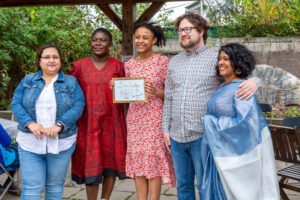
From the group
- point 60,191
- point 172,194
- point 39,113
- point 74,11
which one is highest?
point 74,11

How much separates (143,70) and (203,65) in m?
0.62

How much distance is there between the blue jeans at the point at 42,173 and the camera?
11.4 feet

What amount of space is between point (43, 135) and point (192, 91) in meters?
1.19

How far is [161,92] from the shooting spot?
11.9ft

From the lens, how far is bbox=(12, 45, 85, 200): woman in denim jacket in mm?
3463

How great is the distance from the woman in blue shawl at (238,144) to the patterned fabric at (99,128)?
3.41 ft

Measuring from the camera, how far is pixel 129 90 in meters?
3.61

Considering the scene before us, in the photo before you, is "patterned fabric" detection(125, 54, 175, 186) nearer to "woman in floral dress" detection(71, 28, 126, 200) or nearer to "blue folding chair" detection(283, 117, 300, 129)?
"woman in floral dress" detection(71, 28, 126, 200)

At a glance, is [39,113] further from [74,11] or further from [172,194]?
[74,11]

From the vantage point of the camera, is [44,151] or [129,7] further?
[129,7]

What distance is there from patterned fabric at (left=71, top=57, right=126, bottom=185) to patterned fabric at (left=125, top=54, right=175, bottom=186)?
0.65 ft

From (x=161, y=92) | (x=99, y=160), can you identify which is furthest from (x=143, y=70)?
(x=99, y=160)

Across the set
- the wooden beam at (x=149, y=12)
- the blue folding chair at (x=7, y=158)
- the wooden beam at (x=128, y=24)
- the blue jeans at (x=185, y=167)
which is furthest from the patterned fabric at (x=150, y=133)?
the wooden beam at (x=149, y=12)

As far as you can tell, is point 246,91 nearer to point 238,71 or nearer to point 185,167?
point 238,71
